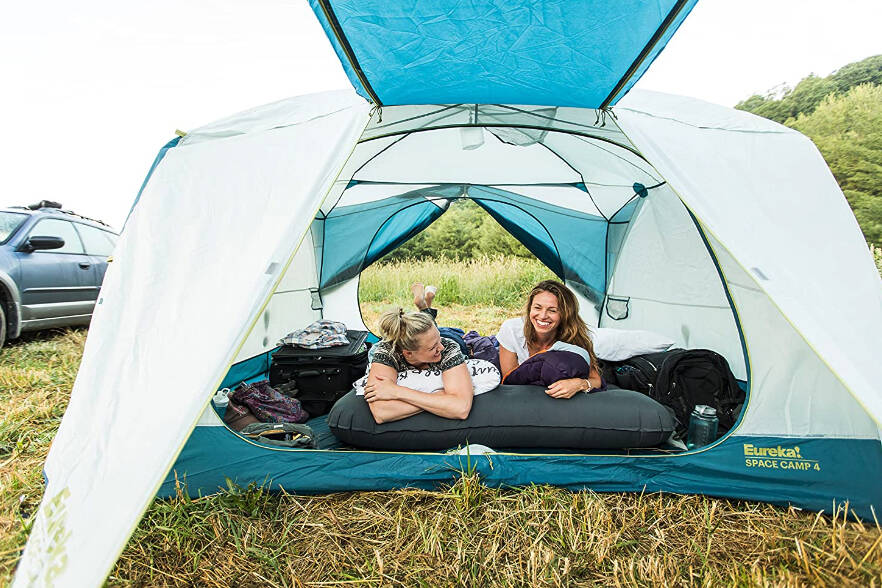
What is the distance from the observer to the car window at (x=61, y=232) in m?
4.30

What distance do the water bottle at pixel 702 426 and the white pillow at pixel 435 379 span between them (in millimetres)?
884

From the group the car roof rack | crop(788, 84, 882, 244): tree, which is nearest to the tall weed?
the car roof rack

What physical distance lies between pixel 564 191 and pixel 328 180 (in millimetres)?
2825

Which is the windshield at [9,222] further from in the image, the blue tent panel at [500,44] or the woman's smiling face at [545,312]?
the woman's smiling face at [545,312]

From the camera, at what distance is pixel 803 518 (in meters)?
1.86

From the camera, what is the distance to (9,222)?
412cm

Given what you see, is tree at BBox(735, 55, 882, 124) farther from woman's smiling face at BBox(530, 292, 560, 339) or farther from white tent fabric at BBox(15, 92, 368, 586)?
white tent fabric at BBox(15, 92, 368, 586)

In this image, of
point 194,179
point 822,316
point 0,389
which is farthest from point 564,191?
point 0,389

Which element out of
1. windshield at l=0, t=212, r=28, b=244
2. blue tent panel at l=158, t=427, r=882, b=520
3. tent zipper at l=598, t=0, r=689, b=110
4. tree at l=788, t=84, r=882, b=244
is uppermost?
tree at l=788, t=84, r=882, b=244

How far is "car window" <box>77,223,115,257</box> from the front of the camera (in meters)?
4.90

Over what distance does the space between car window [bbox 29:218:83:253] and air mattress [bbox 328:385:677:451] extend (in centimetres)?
395

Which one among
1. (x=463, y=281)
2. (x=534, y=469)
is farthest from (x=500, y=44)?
(x=463, y=281)

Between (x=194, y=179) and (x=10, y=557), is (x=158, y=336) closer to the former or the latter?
(x=194, y=179)

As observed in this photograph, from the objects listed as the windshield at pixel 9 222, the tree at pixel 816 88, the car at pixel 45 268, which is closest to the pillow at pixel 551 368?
the car at pixel 45 268
